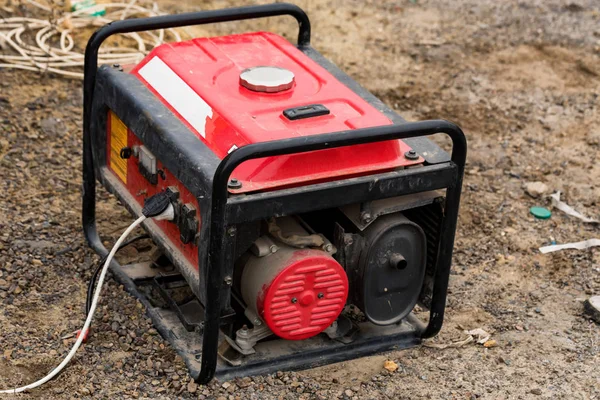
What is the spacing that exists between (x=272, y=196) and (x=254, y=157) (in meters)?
0.15

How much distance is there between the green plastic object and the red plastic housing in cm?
151

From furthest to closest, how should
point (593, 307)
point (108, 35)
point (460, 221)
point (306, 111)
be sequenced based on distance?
point (460, 221)
point (593, 307)
point (108, 35)
point (306, 111)

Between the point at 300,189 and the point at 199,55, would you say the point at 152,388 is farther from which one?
the point at 199,55

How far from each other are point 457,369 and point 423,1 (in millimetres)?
3968

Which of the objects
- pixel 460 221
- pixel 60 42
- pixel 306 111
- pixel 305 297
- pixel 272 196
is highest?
pixel 306 111

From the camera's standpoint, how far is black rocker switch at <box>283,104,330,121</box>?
3631 mm

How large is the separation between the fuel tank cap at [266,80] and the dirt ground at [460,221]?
1005 millimetres

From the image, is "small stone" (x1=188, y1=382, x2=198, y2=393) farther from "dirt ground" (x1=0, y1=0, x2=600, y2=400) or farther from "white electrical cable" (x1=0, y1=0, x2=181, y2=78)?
"white electrical cable" (x1=0, y1=0, x2=181, y2=78)

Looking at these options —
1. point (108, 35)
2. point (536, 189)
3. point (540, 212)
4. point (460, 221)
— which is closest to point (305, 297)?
point (108, 35)

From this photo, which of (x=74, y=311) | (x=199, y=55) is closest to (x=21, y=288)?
(x=74, y=311)

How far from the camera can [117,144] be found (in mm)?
4152

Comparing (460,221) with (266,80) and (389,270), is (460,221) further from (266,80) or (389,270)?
(266,80)

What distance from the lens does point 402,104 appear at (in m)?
6.01

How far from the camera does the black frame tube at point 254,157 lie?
326 centimetres
